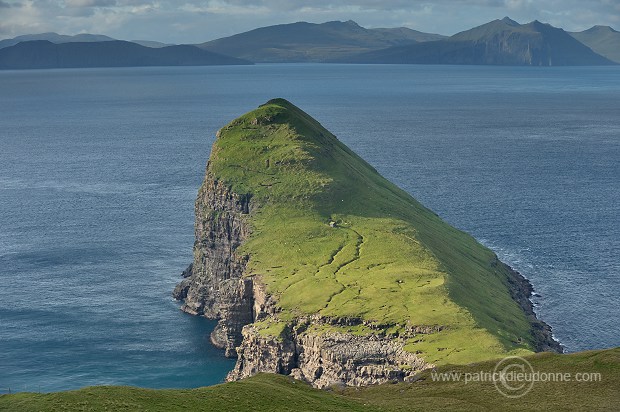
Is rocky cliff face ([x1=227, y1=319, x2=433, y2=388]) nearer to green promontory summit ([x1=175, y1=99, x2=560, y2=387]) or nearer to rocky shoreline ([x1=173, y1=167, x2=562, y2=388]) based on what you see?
rocky shoreline ([x1=173, y1=167, x2=562, y2=388])

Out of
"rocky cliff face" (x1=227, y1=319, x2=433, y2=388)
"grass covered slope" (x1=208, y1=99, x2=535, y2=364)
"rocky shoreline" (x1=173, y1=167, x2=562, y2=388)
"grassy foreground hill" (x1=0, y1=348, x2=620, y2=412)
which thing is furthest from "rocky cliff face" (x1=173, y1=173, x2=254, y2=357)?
"grassy foreground hill" (x1=0, y1=348, x2=620, y2=412)

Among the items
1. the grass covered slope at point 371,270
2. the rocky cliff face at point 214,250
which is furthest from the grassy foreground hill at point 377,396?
the rocky cliff face at point 214,250

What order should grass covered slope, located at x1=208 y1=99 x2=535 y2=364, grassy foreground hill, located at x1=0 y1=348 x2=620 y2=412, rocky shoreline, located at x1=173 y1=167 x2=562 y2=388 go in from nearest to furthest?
grassy foreground hill, located at x1=0 y1=348 x2=620 y2=412
rocky shoreline, located at x1=173 y1=167 x2=562 y2=388
grass covered slope, located at x1=208 y1=99 x2=535 y2=364

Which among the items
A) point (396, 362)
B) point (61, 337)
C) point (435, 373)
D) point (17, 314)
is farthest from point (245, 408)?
point (17, 314)

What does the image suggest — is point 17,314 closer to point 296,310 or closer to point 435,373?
point 296,310

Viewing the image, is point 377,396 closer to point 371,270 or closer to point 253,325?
point 253,325

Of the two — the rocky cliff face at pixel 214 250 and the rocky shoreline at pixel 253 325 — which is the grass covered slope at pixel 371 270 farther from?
the rocky cliff face at pixel 214 250
